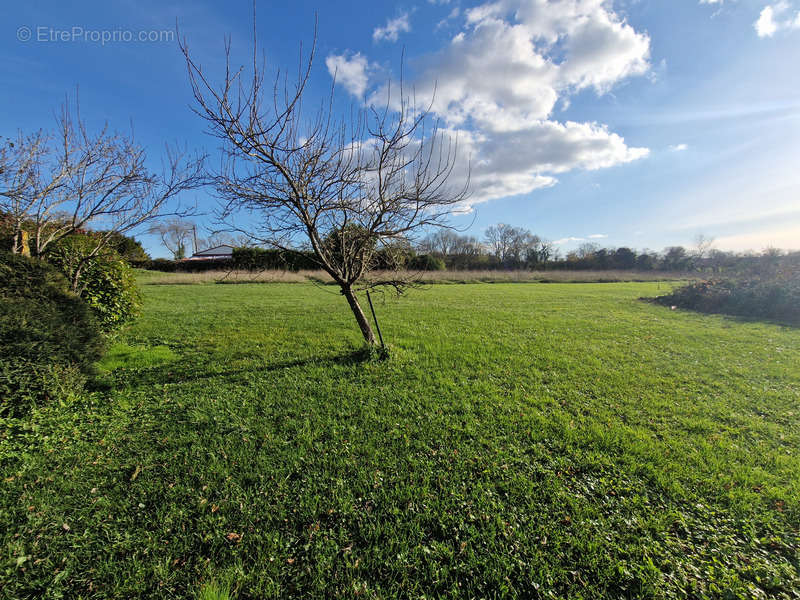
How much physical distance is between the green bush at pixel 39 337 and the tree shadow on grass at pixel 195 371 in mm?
473

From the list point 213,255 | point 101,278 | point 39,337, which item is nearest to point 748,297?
point 39,337

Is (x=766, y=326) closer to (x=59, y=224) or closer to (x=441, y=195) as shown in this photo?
(x=441, y=195)

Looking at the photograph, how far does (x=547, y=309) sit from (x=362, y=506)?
40.8 ft

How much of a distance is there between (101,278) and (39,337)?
11.4 feet

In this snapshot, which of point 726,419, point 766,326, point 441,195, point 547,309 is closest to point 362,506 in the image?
point 441,195

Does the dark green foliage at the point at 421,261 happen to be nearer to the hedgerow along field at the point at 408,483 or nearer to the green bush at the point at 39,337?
the hedgerow along field at the point at 408,483

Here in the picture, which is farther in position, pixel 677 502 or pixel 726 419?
pixel 726 419

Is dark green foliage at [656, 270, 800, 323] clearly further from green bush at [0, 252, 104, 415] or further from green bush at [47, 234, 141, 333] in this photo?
green bush at [47, 234, 141, 333]

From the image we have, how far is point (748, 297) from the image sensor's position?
1188 cm

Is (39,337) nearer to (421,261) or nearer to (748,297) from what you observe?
(421,261)

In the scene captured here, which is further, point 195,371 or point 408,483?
point 195,371

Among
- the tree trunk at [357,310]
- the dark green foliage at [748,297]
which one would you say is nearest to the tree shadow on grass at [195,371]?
the tree trunk at [357,310]

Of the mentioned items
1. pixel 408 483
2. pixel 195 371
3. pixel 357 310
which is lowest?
pixel 408 483

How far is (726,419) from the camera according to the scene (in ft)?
13.0
